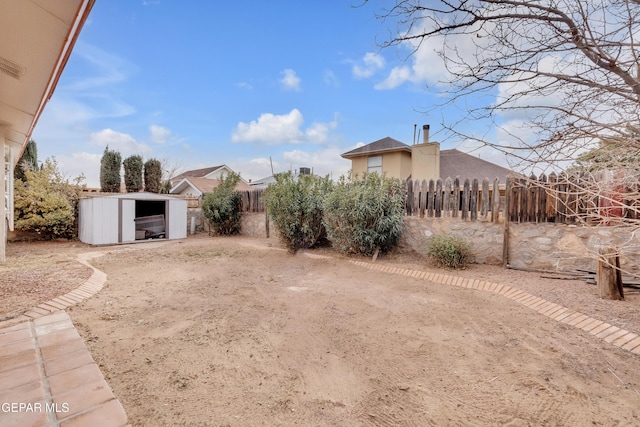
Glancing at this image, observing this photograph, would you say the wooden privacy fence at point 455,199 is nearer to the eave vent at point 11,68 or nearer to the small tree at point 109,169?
A: the eave vent at point 11,68

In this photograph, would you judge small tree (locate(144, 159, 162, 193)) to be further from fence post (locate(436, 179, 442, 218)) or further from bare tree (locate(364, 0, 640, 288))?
bare tree (locate(364, 0, 640, 288))

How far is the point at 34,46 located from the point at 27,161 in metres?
12.8

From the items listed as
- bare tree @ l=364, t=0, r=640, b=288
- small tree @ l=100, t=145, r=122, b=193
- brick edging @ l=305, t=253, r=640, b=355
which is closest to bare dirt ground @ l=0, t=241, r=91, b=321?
bare tree @ l=364, t=0, r=640, b=288

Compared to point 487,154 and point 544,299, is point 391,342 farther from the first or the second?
point 544,299

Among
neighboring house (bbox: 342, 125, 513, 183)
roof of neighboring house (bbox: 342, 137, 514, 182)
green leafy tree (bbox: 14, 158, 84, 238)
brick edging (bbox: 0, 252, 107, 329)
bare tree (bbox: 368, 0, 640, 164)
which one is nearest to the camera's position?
bare tree (bbox: 368, 0, 640, 164)

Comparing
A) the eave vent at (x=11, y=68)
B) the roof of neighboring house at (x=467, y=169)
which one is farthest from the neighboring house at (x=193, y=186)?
the eave vent at (x=11, y=68)

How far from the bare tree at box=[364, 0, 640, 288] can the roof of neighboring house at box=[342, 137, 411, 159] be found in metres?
12.2

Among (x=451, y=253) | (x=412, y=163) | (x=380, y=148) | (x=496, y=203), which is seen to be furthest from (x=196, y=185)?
(x=496, y=203)

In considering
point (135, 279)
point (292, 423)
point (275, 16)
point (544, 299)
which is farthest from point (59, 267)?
point (544, 299)

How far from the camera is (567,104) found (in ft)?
6.68

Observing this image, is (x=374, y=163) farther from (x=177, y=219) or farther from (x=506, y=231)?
(x=506, y=231)

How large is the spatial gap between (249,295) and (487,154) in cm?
348

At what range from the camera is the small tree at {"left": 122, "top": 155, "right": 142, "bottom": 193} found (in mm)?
16031

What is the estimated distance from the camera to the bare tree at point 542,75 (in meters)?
1.77
